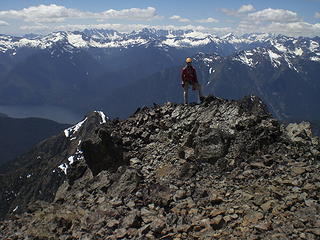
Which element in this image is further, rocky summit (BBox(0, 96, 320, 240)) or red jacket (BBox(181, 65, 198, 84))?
red jacket (BBox(181, 65, 198, 84))

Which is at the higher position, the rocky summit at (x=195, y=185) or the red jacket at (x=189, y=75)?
the red jacket at (x=189, y=75)

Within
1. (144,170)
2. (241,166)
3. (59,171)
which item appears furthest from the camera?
(59,171)

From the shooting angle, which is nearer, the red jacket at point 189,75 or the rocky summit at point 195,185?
the rocky summit at point 195,185

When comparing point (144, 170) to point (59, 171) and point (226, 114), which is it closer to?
point (226, 114)

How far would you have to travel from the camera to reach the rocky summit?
15.9 metres

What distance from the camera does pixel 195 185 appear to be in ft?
64.4

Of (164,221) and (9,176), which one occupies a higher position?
(164,221)

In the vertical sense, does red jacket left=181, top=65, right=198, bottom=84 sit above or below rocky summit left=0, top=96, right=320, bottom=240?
above

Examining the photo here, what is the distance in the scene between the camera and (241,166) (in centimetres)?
2047

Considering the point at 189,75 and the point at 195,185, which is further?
the point at 189,75

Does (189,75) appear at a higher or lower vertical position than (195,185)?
higher

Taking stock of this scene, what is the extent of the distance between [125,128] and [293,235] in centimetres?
1751

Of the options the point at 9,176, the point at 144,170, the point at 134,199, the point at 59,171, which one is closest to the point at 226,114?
the point at 144,170

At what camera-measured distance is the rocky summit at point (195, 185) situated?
52.1ft
